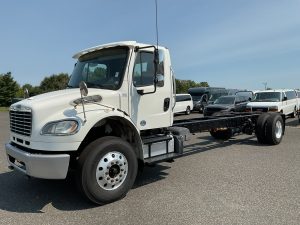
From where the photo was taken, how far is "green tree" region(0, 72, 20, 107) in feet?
168

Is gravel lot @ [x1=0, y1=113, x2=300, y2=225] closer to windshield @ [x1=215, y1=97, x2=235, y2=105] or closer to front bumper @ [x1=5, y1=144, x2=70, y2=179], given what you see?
front bumper @ [x1=5, y1=144, x2=70, y2=179]

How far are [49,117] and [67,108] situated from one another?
A: 315 millimetres

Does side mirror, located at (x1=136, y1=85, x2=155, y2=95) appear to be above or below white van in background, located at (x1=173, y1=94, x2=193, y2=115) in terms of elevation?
above

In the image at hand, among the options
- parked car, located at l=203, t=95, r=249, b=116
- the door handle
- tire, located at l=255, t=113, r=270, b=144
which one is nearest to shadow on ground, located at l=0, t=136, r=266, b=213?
the door handle

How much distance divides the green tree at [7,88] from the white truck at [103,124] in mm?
50018

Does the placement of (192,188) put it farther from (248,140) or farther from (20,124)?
(248,140)

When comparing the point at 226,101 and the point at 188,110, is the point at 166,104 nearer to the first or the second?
the point at 226,101

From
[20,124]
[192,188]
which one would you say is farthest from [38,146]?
[192,188]

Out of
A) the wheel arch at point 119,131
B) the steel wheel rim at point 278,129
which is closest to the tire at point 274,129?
the steel wheel rim at point 278,129

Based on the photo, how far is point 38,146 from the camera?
15.2 feet

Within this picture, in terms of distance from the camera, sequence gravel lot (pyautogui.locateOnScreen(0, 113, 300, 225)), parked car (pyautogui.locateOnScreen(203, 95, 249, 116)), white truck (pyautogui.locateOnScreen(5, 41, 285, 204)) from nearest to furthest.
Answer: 1. gravel lot (pyautogui.locateOnScreen(0, 113, 300, 225))
2. white truck (pyautogui.locateOnScreen(5, 41, 285, 204))
3. parked car (pyautogui.locateOnScreen(203, 95, 249, 116))

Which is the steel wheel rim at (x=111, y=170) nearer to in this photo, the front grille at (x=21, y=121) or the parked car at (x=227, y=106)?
the front grille at (x=21, y=121)

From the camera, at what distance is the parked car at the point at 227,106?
21.5 meters

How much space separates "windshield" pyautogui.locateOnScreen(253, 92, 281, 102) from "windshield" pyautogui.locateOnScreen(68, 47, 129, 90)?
51.1ft
